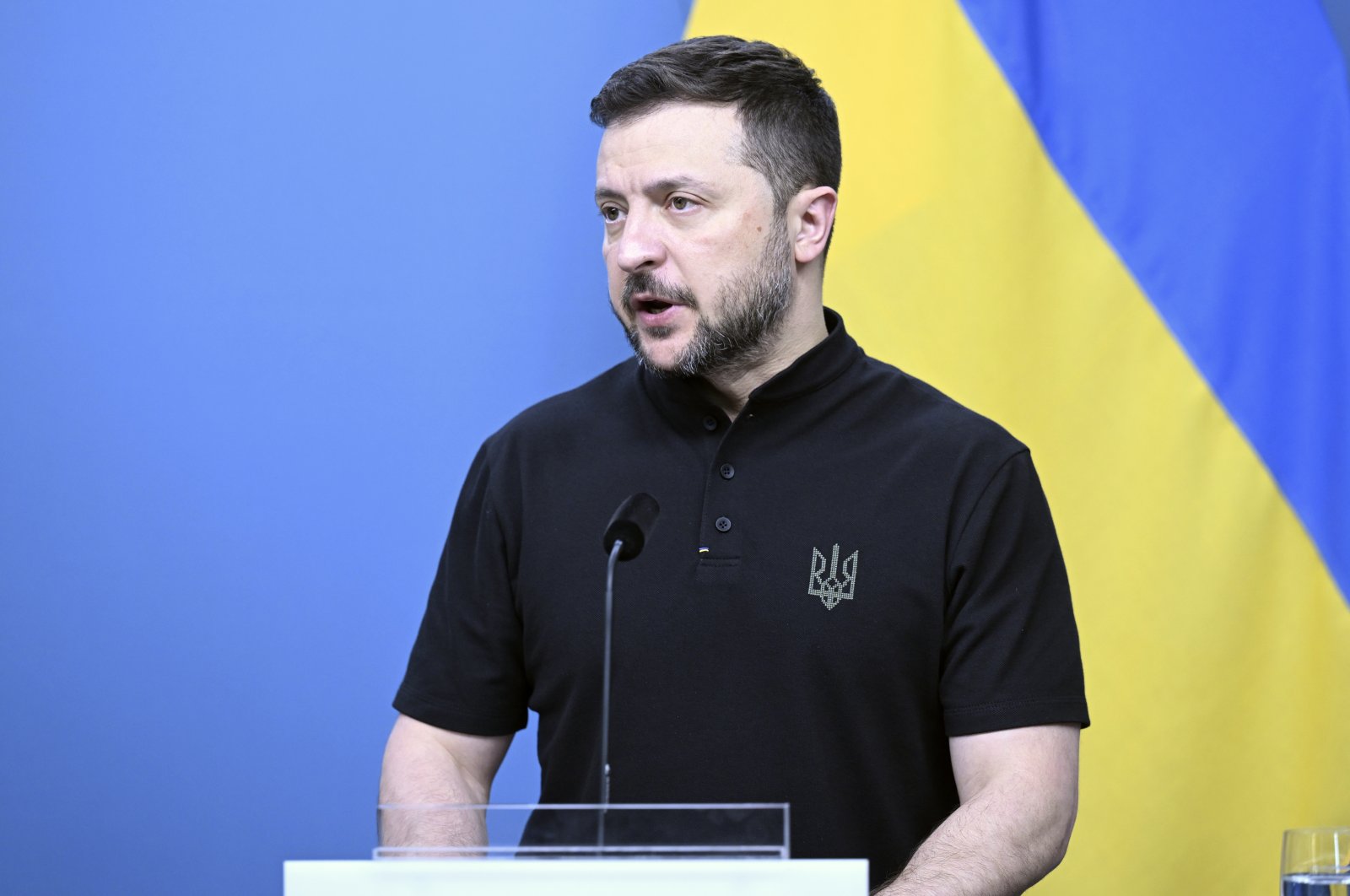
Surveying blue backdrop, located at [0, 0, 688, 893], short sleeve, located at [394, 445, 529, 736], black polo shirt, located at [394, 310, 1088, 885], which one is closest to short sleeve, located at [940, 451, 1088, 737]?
black polo shirt, located at [394, 310, 1088, 885]

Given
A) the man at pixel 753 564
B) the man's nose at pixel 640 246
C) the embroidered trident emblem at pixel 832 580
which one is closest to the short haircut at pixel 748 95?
the man at pixel 753 564

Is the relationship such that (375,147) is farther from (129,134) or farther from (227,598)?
(227,598)

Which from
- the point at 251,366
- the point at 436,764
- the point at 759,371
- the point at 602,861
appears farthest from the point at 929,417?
the point at 251,366

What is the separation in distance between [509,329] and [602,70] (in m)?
0.47

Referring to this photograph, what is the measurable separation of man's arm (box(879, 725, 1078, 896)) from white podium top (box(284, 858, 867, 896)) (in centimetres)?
51

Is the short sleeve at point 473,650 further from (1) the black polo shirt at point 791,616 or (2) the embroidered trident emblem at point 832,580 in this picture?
(2) the embroidered trident emblem at point 832,580

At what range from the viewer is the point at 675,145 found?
1.77 meters

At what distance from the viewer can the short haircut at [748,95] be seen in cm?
181

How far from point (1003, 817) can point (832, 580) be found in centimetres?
32

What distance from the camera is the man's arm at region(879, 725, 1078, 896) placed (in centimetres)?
149

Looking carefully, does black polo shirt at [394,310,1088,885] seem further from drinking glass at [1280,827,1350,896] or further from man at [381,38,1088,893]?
drinking glass at [1280,827,1350,896]

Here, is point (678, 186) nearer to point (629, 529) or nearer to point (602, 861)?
point (629, 529)

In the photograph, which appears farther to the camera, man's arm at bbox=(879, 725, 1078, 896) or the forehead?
the forehead

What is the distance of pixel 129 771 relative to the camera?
2.35 meters
